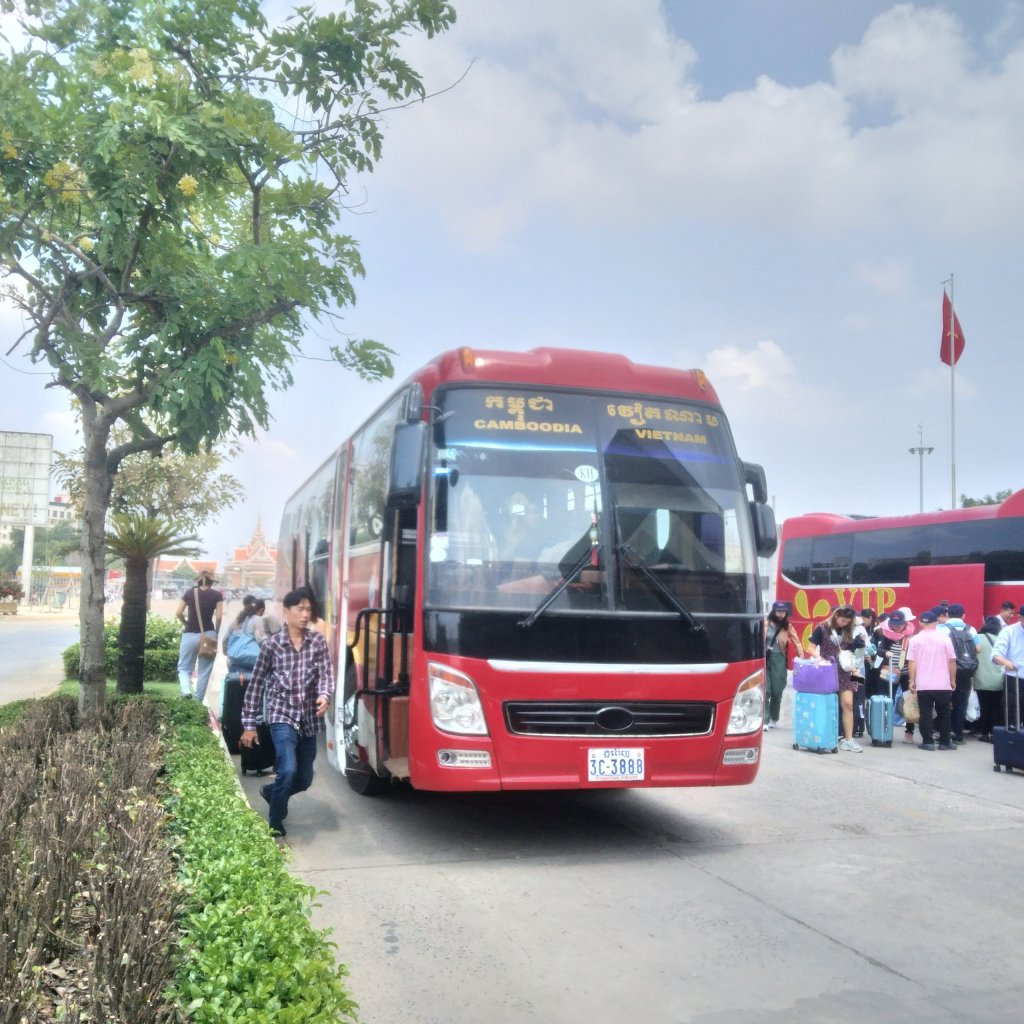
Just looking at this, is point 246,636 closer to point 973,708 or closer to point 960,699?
point 960,699

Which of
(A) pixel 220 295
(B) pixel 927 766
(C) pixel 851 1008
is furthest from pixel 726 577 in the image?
(B) pixel 927 766

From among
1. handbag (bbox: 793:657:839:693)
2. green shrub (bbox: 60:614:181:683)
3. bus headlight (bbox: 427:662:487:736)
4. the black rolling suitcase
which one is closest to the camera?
bus headlight (bbox: 427:662:487:736)

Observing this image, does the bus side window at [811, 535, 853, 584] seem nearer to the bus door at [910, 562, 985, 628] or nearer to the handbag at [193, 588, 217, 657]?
the bus door at [910, 562, 985, 628]

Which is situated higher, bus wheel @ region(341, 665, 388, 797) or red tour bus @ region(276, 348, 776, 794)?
red tour bus @ region(276, 348, 776, 794)

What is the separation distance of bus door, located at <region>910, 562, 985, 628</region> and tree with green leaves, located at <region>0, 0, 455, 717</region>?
12.9m

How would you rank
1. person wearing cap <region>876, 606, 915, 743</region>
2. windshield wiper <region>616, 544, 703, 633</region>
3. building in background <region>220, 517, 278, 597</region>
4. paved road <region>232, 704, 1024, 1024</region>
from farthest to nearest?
building in background <region>220, 517, 278, 597</region>, person wearing cap <region>876, 606, 915, 743</region>, windshield wiper <region>616, 544, 703, 633</region>, paved road <region>232, 704, 1024, 1024</region>

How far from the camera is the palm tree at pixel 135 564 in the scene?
11.8 metres

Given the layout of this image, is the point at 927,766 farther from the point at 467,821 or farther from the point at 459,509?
the point at 459,509

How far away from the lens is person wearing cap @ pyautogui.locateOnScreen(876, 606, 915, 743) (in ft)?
44.6

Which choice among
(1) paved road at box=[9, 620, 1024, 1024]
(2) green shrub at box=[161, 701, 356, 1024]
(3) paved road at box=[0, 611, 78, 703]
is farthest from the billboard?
(2) green shrub at box=[161, 701, 356, 1024]

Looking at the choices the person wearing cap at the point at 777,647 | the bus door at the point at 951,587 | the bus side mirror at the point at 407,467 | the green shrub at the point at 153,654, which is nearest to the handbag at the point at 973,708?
the person wearing cap at the point at 777,647

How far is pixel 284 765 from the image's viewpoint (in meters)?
6.88

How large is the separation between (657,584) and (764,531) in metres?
1.07

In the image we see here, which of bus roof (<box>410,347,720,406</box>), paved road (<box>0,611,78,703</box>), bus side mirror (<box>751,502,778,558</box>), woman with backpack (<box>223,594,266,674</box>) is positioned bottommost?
paved road (<box>0,611,78,703</box>)
